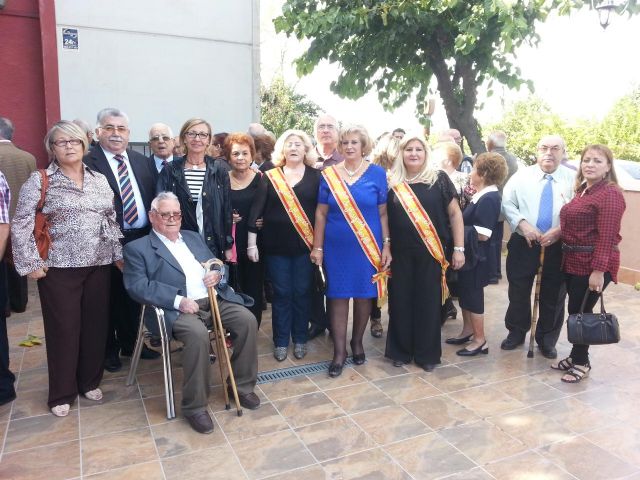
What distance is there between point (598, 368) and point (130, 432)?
3127mm

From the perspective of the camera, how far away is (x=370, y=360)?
13.1 feet

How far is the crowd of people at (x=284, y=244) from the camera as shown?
10.1 ft

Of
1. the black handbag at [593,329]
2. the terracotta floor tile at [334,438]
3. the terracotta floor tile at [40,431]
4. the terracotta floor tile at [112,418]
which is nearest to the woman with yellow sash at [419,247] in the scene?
the black handbag at [593,329]

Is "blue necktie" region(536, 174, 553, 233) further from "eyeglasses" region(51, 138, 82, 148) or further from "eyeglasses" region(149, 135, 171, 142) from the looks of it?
"eyeglasses" region(51, 138, 82, 148)

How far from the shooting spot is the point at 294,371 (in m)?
3.79

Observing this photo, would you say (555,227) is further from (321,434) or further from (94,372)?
(94,372)

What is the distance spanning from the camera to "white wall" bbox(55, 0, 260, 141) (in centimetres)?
647

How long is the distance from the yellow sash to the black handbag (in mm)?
954

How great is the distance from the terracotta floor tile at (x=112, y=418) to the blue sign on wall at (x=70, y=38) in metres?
4.75

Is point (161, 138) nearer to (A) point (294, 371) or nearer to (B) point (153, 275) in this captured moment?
(B) point (153, 275)

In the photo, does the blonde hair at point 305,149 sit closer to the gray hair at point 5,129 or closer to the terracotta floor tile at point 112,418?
A: the terracotta floor tile at point 112,418

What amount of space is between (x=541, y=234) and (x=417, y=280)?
0.95m

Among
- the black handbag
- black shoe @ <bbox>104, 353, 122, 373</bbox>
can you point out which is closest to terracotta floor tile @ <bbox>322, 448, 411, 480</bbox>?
the black handbag

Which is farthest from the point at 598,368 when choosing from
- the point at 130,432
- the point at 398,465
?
the point at 130,432
